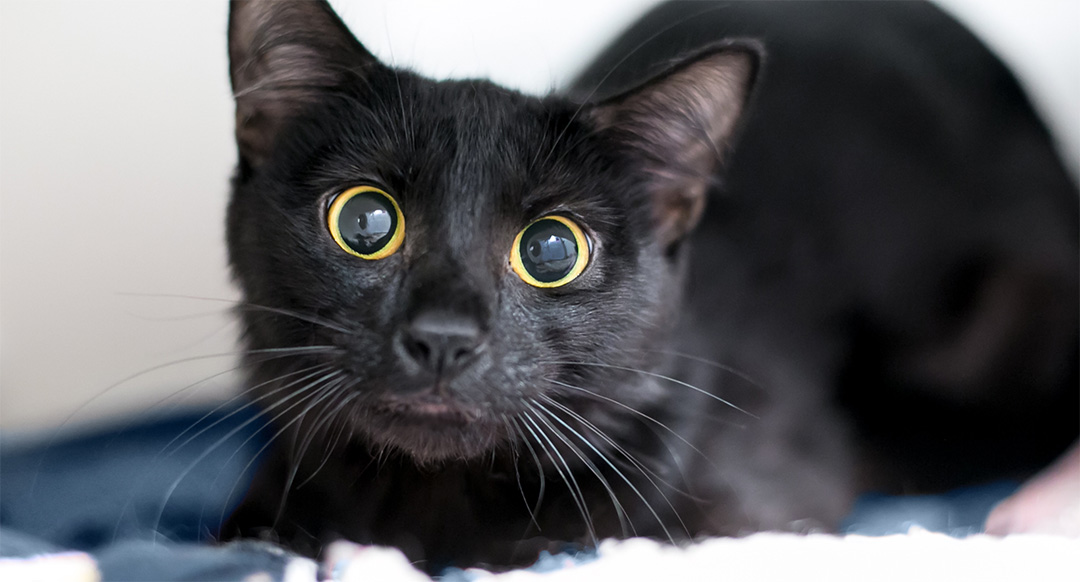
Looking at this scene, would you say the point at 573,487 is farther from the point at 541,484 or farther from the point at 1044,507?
the point at 1044,507

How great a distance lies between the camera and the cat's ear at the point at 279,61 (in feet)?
3.50

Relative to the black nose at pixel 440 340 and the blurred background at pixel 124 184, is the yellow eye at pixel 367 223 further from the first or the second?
the blurred background at pixel 124 184

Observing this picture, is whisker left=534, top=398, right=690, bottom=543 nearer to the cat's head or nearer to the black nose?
the cat's head

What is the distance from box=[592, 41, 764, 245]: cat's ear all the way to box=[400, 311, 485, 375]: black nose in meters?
0.40

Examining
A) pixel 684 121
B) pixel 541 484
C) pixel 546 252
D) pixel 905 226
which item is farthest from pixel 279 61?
pixel 905 226

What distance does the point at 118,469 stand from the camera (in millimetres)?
1331

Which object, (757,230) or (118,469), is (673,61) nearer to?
(757,230)

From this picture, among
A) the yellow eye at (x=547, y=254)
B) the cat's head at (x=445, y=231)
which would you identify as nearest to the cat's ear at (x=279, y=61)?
the cat's head at (x=445, y=231)

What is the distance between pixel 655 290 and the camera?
117 cm

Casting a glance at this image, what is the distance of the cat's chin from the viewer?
0.94m

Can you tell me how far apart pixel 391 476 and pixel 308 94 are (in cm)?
54

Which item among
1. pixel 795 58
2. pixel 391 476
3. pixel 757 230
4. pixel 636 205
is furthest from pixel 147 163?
pixel 795 58

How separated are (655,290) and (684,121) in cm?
24

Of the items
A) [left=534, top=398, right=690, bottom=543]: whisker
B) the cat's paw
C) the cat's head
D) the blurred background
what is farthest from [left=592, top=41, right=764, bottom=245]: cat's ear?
the cat's paw
